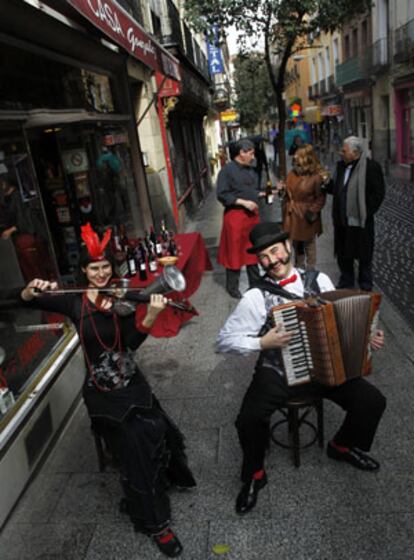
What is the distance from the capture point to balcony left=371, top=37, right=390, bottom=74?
2083 cm

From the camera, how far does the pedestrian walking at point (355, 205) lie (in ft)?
18.6

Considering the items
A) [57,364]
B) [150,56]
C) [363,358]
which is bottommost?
[57,364]

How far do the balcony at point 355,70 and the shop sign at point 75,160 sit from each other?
20.3 metres

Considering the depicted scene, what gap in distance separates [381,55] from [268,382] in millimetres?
22067

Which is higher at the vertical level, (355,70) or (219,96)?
(355,70)

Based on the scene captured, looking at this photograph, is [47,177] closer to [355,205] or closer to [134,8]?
Answer: [355,205]

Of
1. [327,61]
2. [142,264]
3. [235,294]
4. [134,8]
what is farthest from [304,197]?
[327,61]

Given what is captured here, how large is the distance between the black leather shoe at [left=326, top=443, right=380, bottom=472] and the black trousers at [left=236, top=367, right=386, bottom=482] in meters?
0.20

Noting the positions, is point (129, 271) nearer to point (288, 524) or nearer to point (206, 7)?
point (288, 524)

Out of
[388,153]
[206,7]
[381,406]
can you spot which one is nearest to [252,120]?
[388,153]

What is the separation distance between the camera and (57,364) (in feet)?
14.9

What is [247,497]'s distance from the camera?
316 centimetres

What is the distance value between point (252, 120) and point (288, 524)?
126 ft

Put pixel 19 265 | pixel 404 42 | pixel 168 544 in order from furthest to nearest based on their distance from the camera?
1. pixel 404 42
2. pixel 19 265
3. pixel 168 544
